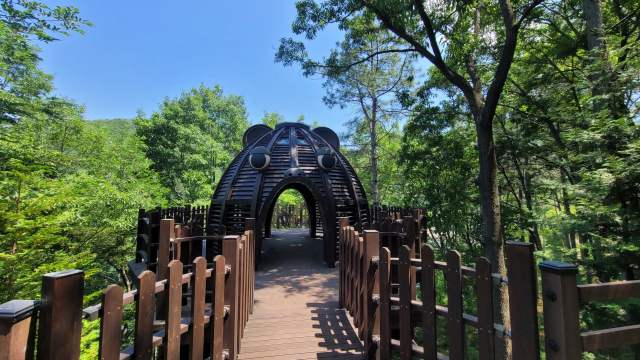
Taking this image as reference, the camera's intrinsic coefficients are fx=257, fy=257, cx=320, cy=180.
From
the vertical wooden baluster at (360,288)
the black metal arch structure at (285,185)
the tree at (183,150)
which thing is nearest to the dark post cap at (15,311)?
the vertical wooden baluster at (360,288)

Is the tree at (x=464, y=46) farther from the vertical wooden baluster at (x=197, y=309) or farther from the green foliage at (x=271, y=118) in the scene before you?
the green foliage at (x=271, y=118)

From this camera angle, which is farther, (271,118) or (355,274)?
(271,118)

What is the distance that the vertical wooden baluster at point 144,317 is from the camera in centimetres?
168

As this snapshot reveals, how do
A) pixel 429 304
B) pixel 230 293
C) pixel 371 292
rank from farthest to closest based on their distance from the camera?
pixel 371 292 → pixel 230 293 → pixel 429 304

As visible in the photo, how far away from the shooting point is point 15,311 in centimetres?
110

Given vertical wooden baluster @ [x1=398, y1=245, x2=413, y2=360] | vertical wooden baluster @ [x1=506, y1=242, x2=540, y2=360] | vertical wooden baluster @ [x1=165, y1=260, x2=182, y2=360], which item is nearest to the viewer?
vertical wooden baluster @ [x1=506, y1=242, x2=540, y2=360]

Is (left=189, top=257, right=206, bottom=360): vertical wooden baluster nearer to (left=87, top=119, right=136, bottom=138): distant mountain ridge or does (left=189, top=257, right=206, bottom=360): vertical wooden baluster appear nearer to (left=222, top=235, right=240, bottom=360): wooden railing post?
(left=222, top=235, right=240, bottom=360): wooden railing post

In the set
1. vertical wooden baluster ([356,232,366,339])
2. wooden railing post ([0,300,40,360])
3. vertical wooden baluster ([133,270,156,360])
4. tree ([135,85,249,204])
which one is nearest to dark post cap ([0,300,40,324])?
wooden railing post ([0,300,40,360])

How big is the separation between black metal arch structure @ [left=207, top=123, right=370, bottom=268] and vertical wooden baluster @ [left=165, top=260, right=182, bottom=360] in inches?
178

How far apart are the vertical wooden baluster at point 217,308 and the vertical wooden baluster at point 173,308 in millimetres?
379

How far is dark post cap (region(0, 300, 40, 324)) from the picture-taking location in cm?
108

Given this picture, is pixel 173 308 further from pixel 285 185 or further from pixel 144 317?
pixel 285 185

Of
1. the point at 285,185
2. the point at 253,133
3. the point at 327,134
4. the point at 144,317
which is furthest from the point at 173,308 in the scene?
the point at 327,134

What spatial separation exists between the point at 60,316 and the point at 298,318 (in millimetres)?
3190
